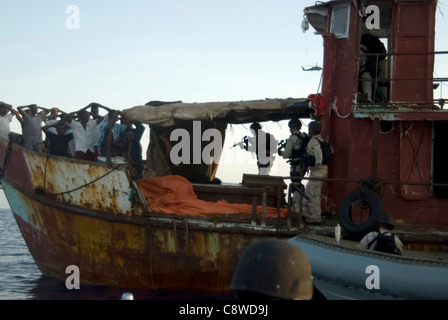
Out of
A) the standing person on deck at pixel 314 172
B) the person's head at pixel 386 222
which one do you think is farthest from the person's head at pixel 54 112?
Answer: the person's head at pixel 386 222

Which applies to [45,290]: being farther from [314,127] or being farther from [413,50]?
[413,50]

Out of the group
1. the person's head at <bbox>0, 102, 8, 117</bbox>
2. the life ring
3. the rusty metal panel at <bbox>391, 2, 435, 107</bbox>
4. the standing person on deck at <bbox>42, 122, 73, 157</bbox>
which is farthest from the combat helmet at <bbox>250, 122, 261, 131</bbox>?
the person's head at <bbox>0, 102, 8, 117</bbox>

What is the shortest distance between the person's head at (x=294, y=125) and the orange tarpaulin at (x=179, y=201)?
1542 millimetres

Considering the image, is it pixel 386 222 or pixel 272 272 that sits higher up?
pixel 272 272

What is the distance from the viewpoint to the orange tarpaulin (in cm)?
1189

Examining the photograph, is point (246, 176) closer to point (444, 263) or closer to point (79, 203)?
point (79, 203)

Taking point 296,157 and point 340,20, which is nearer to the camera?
point 296,157

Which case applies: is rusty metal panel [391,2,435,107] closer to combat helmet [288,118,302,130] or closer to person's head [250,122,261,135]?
combat helmet [288,118,302,130]

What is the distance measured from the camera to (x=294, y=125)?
40.2 feet

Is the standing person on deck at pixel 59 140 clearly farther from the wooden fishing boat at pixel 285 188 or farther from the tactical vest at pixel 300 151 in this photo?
the tactical vest at pixel 300 151

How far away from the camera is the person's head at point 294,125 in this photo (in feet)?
40.1

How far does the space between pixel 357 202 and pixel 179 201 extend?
347 cm

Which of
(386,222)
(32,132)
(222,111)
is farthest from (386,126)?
(32,132)

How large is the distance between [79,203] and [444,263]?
677cm
